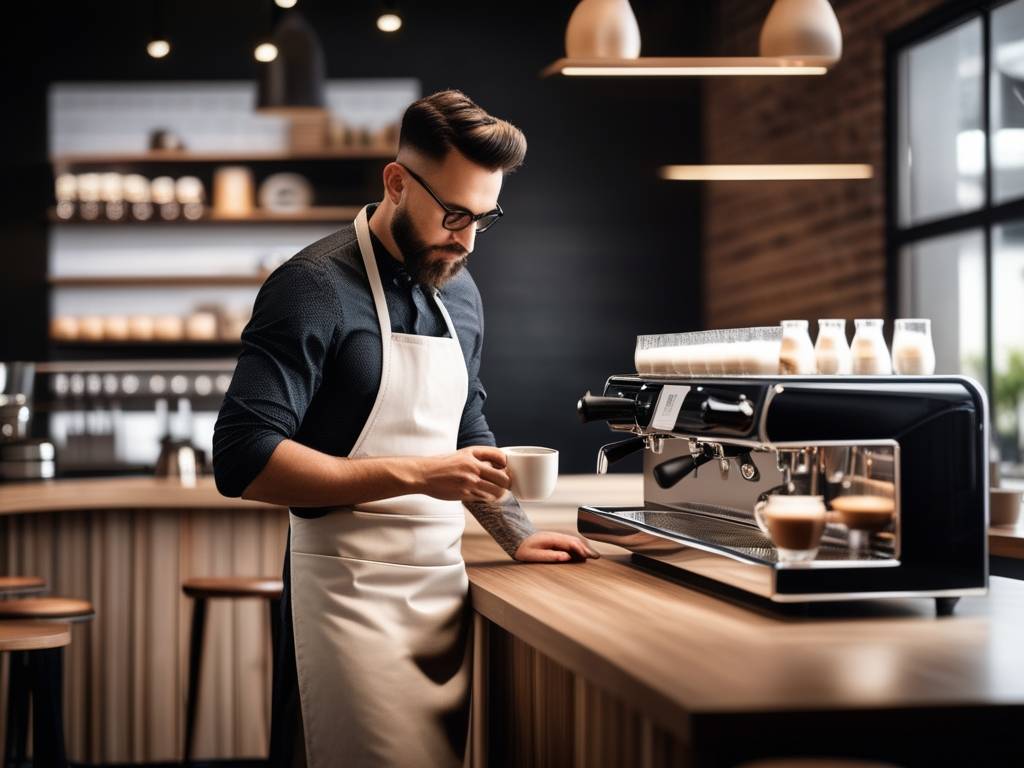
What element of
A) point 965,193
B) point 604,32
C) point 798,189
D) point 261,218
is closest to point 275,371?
point 604,32

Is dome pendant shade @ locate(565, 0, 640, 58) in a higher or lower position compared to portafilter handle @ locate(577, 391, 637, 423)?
higher

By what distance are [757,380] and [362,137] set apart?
5.04 meters

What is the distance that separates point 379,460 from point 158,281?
195 inches

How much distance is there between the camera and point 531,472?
6.23 ft

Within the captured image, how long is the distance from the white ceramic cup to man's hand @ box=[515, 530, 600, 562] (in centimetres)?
37

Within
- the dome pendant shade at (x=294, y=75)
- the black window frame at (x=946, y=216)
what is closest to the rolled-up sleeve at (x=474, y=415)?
the black window frame at (x=946, y=216)

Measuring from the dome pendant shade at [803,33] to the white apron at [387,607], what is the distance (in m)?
1.51

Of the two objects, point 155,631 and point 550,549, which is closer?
point 550,549

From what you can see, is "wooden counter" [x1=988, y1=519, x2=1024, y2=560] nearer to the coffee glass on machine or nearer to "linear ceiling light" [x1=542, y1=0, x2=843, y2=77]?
the coffee glass on machine

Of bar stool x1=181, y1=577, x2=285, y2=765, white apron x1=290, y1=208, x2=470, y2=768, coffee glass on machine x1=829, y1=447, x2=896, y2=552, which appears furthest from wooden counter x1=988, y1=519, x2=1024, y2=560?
bar stool x1=181, y1=577, x2=285, y2=765

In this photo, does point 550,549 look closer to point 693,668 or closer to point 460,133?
point 460,133

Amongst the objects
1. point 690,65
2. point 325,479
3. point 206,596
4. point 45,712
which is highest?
point 690,65

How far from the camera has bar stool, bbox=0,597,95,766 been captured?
263cm

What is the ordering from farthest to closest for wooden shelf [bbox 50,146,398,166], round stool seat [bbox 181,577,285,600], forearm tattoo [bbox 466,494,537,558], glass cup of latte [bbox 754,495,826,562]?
wooden shelf [bbox 50,146,398,166] < round stool seat [bbox 181,577,285,600] < forearm tattoo [bbox 466,494,537,558] < glass cup of latte [bbox 754,495,826,562]
